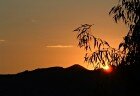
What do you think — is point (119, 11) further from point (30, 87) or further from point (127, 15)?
point (30, 87)

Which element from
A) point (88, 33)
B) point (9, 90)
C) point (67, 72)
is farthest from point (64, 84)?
point (88, 33)

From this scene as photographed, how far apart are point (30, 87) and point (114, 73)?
2625 inches

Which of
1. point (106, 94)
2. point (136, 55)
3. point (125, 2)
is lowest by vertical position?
point (106, 94)

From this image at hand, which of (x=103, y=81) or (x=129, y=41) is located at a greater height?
(x=129, y=41)

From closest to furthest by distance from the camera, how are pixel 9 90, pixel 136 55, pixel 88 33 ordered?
1. pixel 136 55
2. pixel 88 33
3. pixel 9 90

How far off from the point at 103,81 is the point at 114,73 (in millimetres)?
607

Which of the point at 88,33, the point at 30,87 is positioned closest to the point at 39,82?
the point at 30,87

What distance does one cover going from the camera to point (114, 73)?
16344 millimetres

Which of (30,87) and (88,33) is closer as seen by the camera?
(88,33)

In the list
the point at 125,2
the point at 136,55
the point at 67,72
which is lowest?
the point at 136,55

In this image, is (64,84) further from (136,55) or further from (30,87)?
(136,55)

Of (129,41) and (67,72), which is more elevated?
(67,72)

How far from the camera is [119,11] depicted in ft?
54.9

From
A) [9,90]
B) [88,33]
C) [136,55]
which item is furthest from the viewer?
[9,90]
